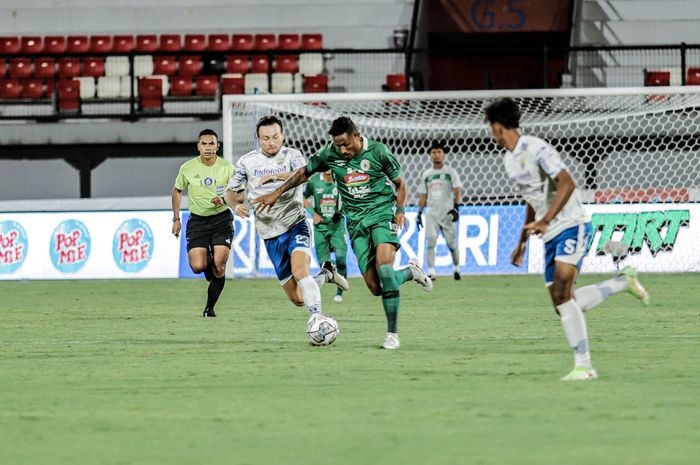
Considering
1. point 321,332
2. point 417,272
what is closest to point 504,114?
point 321,332

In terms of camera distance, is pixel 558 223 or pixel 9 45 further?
pixel 9 45

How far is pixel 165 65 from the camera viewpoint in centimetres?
2800

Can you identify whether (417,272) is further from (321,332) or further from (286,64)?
(286,64)

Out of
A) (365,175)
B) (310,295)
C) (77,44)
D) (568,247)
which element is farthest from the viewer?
(77,44)

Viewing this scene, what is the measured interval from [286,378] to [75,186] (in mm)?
19912

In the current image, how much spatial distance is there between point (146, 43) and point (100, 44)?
1070 millimetres

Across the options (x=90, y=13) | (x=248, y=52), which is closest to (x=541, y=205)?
(x=248, y=52)

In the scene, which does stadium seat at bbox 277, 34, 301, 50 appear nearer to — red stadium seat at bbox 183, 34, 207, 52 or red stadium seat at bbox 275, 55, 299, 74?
red stadium seat at bbox 275, 55, 299, 74

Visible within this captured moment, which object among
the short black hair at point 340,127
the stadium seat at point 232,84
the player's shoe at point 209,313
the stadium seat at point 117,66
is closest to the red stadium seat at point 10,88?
the stadium seat at point 117,66

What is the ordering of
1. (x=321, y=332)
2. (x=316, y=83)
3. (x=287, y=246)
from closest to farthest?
(x=321, y=332) < (x=287, y=246) < (x=316, y=83)

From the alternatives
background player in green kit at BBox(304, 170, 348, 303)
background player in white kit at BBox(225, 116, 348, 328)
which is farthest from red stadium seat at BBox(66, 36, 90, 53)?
background player in white kit at BBox(225, 116, 348, 328)

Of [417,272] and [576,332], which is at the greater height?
[417,272]

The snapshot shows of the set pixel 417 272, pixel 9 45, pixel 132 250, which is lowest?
pixel 132 250

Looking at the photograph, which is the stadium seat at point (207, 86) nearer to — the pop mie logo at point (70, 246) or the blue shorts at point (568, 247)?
the pop mie logo at point (70, 246)
